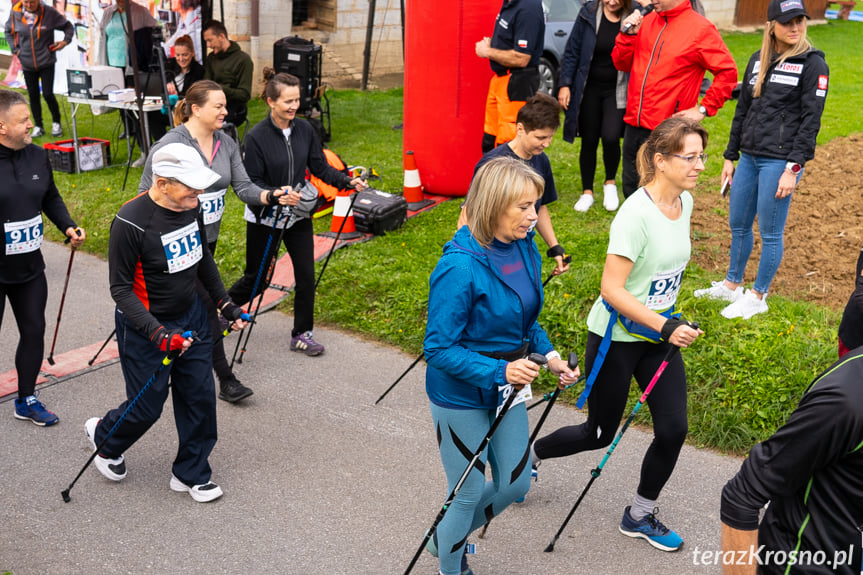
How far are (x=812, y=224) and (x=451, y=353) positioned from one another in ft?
20.5

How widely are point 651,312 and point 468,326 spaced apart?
0.88 m

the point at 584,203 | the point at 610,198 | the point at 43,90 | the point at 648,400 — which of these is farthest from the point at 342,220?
the point at 43,90

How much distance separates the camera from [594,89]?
840 centimetres

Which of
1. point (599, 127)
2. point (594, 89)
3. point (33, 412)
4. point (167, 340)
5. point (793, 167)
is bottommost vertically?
point (33, 412)

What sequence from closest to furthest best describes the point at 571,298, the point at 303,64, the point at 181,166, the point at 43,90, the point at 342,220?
the point at 181,166 → the point at 571,298 → the point at 342,220 → the point at 303,64 → the point at 43,90

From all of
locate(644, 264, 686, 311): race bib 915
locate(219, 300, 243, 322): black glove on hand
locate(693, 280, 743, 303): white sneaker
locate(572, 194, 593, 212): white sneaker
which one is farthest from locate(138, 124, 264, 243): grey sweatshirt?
locate(572, 194, 593, 212): white sneaker

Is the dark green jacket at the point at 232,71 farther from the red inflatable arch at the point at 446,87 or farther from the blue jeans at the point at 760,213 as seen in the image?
the blue jeans at the point at 760,213

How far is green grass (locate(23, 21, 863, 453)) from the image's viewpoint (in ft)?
17.8

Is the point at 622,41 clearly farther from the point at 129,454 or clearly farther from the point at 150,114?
the point at 150,114

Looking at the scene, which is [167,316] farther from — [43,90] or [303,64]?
[43,90]

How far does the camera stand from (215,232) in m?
5.89

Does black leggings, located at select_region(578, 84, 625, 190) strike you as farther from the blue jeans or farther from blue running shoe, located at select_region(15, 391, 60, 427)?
blue running shoe, located at select_region(15, 391, 60, 427)

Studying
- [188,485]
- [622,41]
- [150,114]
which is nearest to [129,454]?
[188,485]

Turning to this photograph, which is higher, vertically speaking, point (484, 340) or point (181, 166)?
point (181, 166)
